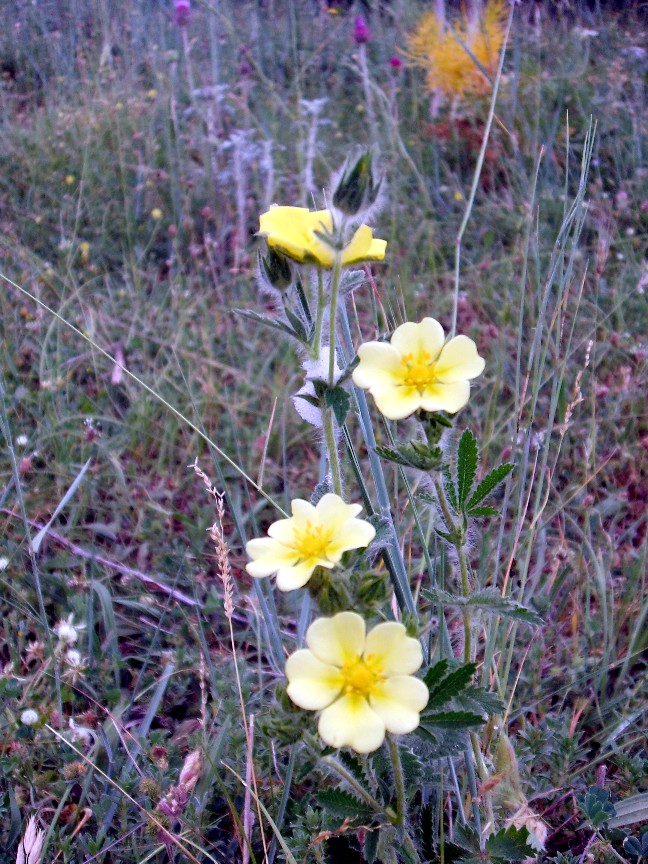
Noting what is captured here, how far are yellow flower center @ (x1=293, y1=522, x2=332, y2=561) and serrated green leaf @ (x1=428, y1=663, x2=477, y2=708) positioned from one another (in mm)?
205

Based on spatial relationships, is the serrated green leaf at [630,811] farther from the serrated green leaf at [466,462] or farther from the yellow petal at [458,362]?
the yellow petal at [458,362]

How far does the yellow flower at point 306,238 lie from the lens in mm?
872

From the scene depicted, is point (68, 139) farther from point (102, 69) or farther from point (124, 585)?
point (124, 585)

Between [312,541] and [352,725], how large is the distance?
0.20m

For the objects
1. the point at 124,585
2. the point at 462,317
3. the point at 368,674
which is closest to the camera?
the point at 368,674

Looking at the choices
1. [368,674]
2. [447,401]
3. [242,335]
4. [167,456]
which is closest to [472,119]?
[242,335]

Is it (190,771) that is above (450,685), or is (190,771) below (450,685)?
below

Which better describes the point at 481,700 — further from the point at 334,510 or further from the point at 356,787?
the point at 334,510

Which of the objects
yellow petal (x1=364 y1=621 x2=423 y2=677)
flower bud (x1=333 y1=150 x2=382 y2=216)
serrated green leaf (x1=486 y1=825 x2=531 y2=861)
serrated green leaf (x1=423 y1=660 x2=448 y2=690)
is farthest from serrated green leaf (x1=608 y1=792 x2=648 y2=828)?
flower bud (x1=333 y1=150 x2=382 y2=216)

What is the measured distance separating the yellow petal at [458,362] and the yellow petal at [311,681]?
357 millimetres

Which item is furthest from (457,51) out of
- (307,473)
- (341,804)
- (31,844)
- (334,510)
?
(31,844)

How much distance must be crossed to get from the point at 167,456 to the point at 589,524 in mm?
1095

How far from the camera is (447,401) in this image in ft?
2.75

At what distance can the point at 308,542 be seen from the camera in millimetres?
837
